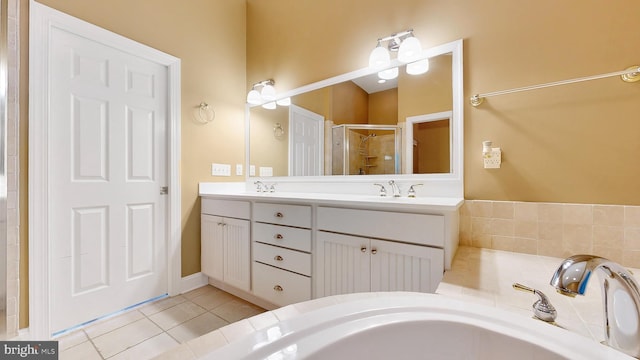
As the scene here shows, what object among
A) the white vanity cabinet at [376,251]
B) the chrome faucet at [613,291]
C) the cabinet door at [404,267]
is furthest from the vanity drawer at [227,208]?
the chrome faucet at [613,291]

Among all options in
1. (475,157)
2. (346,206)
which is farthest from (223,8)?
(475,157)

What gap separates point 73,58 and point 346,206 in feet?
6.55

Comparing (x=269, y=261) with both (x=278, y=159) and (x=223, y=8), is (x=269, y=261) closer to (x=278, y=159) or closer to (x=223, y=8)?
(x=278, y=159)

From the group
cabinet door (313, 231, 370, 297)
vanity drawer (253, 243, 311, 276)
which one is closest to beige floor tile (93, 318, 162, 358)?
vanity drawer (253, 243, 311, 276)

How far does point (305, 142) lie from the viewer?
2.19 m

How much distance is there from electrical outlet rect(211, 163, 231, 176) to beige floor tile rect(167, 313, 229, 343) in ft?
3.95

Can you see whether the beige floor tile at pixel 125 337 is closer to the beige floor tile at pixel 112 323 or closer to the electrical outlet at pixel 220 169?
the beige floor tile at pixel 112 323

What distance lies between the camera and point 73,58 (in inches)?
62.1

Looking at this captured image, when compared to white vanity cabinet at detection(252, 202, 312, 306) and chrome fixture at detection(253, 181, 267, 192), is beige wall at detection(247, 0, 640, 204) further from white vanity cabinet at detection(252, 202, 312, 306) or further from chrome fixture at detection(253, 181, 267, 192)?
chrome fixture at detection(253, 181, 267, 192)

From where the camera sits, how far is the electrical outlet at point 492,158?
139 cm

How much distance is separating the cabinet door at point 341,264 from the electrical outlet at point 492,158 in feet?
2.76

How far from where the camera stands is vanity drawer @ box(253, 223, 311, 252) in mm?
1520

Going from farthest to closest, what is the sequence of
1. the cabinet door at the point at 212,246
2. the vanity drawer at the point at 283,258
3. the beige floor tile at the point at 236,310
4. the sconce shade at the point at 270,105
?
1. the sconce shade at the point at 270,105
2. the cabinet door at the point at 212,246
3. the beige floor tile at the point at 236,310
4. the vanity drawer at the point at 283,258

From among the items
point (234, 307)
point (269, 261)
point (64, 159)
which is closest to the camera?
point (64, 159)
